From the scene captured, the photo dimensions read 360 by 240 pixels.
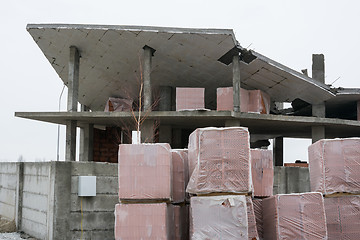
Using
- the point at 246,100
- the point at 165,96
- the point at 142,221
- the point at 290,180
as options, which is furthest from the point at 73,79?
the point at 142,221

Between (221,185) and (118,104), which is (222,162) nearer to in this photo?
(221,185)

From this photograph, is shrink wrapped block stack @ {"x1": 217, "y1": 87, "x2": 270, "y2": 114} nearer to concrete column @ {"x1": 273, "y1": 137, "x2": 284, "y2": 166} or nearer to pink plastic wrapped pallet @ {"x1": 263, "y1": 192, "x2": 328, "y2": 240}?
pink plastic wrapped pallet @ {"x1": 263, "y1": 192, "x2": 328, "y2": 240}

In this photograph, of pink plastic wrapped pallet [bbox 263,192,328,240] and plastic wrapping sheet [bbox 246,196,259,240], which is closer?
plastic wrapping sheet [bbox 246,196,259,240]

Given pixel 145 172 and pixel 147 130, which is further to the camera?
pixel 147 130

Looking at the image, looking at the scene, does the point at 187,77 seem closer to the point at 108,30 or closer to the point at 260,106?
the point at 260,106

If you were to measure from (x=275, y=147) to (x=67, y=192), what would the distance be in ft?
85.5

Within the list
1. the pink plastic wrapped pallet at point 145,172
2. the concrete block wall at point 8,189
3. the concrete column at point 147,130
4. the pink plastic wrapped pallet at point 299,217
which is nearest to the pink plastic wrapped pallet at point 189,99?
the concrete column at point 147,130

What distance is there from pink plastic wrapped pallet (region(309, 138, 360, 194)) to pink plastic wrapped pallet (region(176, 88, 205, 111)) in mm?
10409

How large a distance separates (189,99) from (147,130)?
8.45ft

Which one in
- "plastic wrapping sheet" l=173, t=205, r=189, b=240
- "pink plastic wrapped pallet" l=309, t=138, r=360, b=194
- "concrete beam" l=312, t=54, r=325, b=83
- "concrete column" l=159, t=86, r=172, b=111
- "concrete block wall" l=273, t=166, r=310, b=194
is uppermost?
"concrete beam" l=312, t=54, r=325, b=83

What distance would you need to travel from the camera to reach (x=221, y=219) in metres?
7.06

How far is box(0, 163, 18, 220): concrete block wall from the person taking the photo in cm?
1227

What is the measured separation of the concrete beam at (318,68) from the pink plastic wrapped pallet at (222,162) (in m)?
20.6

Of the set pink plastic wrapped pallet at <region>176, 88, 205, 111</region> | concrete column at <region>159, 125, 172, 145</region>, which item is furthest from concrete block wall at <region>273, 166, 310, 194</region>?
concrete column at <region>159, 125, 172, 145</region>
